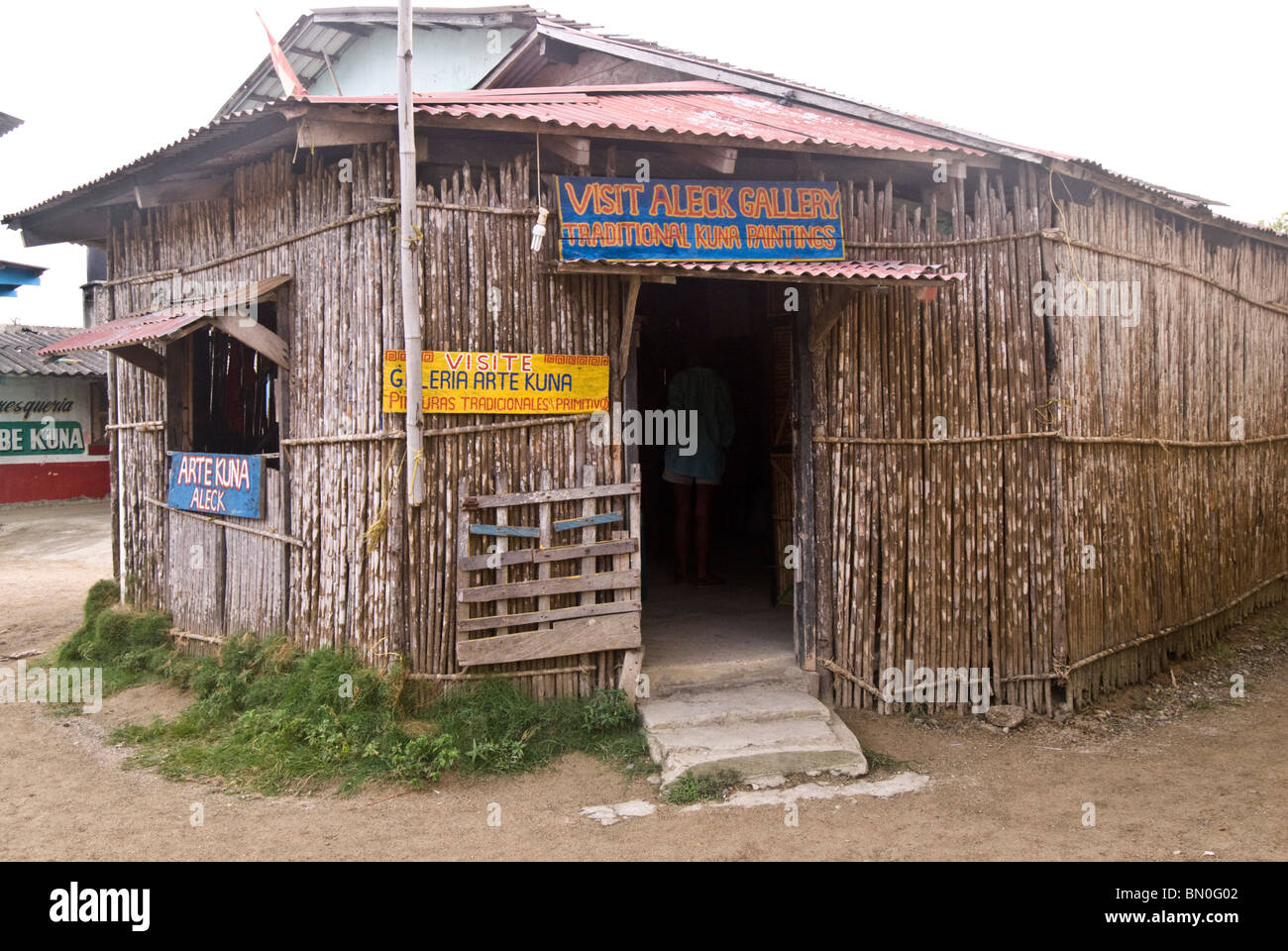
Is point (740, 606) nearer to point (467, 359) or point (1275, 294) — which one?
point (467, 359)

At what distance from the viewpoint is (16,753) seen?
605 centimetres

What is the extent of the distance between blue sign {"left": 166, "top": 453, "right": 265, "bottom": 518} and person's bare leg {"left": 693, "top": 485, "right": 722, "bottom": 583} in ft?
12.3

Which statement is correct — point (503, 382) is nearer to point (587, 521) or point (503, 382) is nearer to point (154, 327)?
point (587, 521)

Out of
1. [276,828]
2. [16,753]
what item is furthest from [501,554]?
[16,753]

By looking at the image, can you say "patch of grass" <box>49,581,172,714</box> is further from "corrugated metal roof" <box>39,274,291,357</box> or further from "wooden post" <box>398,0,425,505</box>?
"wooden post" <box>398,0,425,505</box>

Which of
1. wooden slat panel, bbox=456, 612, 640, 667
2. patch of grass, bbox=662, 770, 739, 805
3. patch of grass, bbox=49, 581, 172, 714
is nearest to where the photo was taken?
patch of grass, bbox=662, 770, 739, 805

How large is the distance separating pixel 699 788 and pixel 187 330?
4.41m

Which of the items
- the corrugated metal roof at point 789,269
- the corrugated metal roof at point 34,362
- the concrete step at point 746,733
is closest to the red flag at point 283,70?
the corrugated metal roof at point 789,269

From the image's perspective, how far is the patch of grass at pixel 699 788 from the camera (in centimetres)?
515

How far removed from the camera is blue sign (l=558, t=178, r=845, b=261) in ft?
19.7

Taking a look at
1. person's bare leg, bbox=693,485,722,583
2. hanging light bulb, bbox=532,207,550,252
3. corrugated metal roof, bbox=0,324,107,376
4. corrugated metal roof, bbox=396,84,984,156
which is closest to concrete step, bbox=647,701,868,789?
person's bare leg, bbox=693,485,722,583

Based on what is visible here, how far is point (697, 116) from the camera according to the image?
6469mm

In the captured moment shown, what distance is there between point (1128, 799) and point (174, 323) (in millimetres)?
6595

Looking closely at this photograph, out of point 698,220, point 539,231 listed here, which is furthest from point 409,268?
point 698,220
